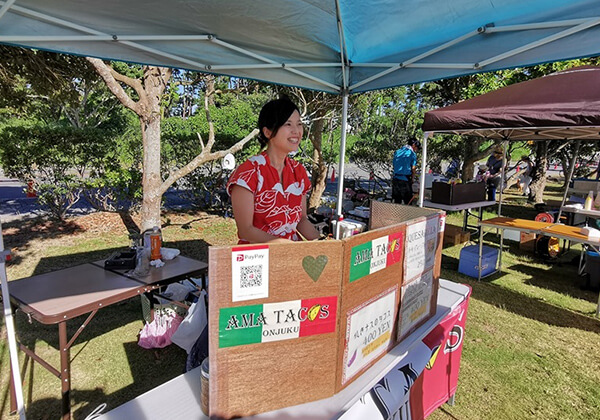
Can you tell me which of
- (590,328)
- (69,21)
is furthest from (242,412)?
(590,328)

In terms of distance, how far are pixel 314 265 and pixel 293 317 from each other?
0.60 ft

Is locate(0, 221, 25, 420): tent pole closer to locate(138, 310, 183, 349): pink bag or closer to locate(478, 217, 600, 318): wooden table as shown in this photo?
locate(138, 310, 183, 349): pink bag

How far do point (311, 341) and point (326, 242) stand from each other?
13.8 inches

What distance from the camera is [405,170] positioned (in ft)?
25.7

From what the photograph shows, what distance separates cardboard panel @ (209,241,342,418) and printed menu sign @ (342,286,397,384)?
0.33ft

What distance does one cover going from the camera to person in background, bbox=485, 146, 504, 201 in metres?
9.44

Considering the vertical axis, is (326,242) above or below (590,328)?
above

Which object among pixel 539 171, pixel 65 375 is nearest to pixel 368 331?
pixel 65 375

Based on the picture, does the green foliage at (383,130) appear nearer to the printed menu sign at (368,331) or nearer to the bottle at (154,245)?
the bottle at (154,245)

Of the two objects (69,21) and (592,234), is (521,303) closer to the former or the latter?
(592,234)

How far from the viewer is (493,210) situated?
34.0 feet

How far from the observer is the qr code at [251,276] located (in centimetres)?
101

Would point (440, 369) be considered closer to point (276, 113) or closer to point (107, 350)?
point (276, 113)

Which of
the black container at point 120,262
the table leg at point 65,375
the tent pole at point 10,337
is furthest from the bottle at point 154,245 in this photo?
the tent pole at point 10,337
